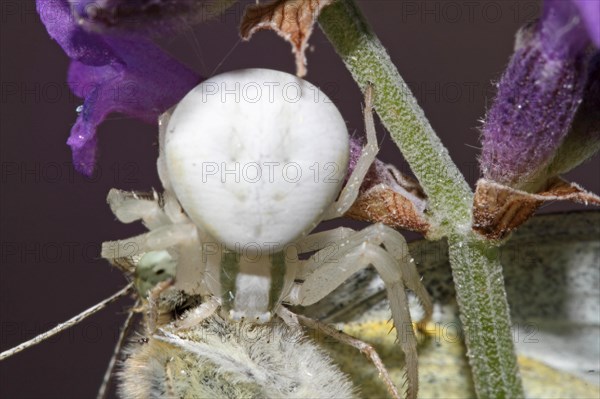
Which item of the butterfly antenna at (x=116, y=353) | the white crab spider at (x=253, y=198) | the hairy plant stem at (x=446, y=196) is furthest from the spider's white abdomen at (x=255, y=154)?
the butterfly antenna at (x=116, y=353)

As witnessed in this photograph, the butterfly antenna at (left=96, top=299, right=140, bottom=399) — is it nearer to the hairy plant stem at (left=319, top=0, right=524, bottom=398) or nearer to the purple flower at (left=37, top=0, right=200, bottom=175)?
the purple flower at (left=37, top=0, right=200, bottom=175)

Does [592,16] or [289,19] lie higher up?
[289,19]

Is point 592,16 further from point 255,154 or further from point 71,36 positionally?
point 71,36

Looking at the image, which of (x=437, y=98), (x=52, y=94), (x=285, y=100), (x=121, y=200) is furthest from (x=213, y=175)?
(x=52, y=94)

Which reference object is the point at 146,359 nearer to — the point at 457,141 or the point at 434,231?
the point at 434,231

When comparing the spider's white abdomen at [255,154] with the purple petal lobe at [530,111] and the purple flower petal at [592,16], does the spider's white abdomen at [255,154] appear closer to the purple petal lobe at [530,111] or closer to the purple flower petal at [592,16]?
the purple petal lobe at [530,111]

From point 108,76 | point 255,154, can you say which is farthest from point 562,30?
point 108,76
